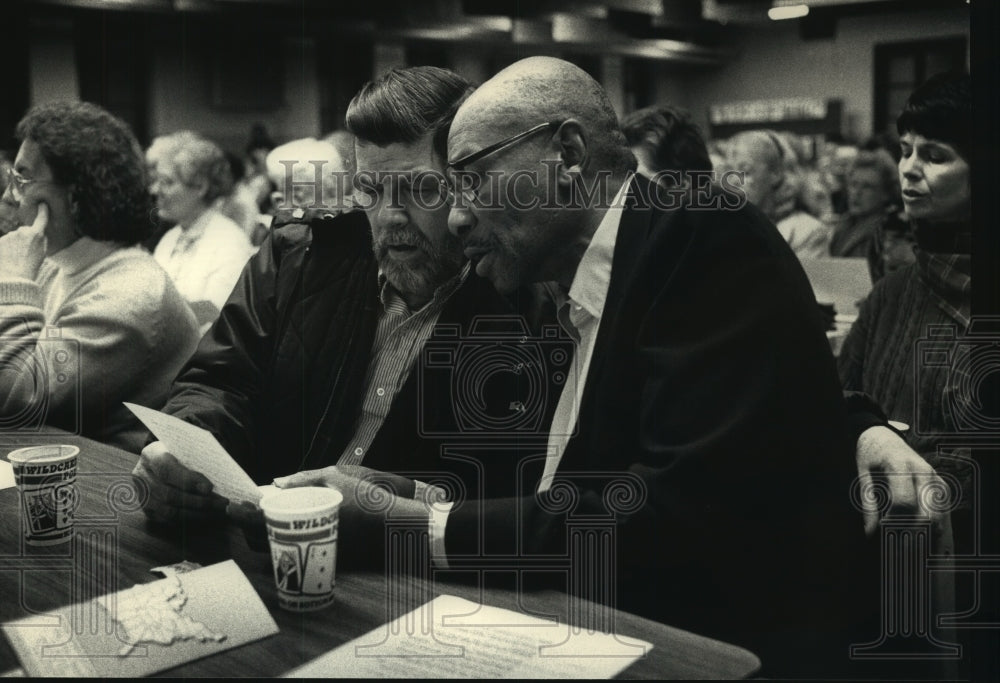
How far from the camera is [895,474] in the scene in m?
1.24

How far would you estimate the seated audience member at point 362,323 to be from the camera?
5.34ft

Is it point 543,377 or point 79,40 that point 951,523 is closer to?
point 543,377

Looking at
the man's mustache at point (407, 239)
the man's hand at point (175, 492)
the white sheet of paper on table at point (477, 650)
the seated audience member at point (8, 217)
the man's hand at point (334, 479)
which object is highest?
the seated audience member at point (8, 217)

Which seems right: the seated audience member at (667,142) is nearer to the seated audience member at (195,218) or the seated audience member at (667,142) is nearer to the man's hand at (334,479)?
the seated audience member at (195,218)

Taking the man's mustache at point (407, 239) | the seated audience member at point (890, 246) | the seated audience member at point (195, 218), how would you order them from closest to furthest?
1. the man's mustache at point (407, 239)
2. the seated audience member at point (890, 246)
3. the seated audience member at point (195, 218)

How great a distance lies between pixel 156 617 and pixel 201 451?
222mm

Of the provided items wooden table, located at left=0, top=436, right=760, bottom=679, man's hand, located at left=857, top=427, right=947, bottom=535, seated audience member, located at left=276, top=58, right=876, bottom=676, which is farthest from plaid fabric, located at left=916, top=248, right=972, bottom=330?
wooden table, located at left=0, top=436, right=760, bottom=679

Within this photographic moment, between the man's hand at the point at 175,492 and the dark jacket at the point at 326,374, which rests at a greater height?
the dark jacket at the point at 326,374

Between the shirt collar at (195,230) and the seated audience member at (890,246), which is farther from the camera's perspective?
the shirt collar at (195,230)

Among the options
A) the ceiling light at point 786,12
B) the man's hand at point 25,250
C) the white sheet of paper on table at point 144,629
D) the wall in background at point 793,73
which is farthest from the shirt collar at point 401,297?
the wall in background at point 793,73

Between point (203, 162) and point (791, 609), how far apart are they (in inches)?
132

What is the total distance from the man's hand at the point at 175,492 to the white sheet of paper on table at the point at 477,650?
0.42 meters

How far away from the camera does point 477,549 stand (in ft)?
3.65

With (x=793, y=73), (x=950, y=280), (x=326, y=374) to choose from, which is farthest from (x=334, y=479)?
(x=793, y=73)
